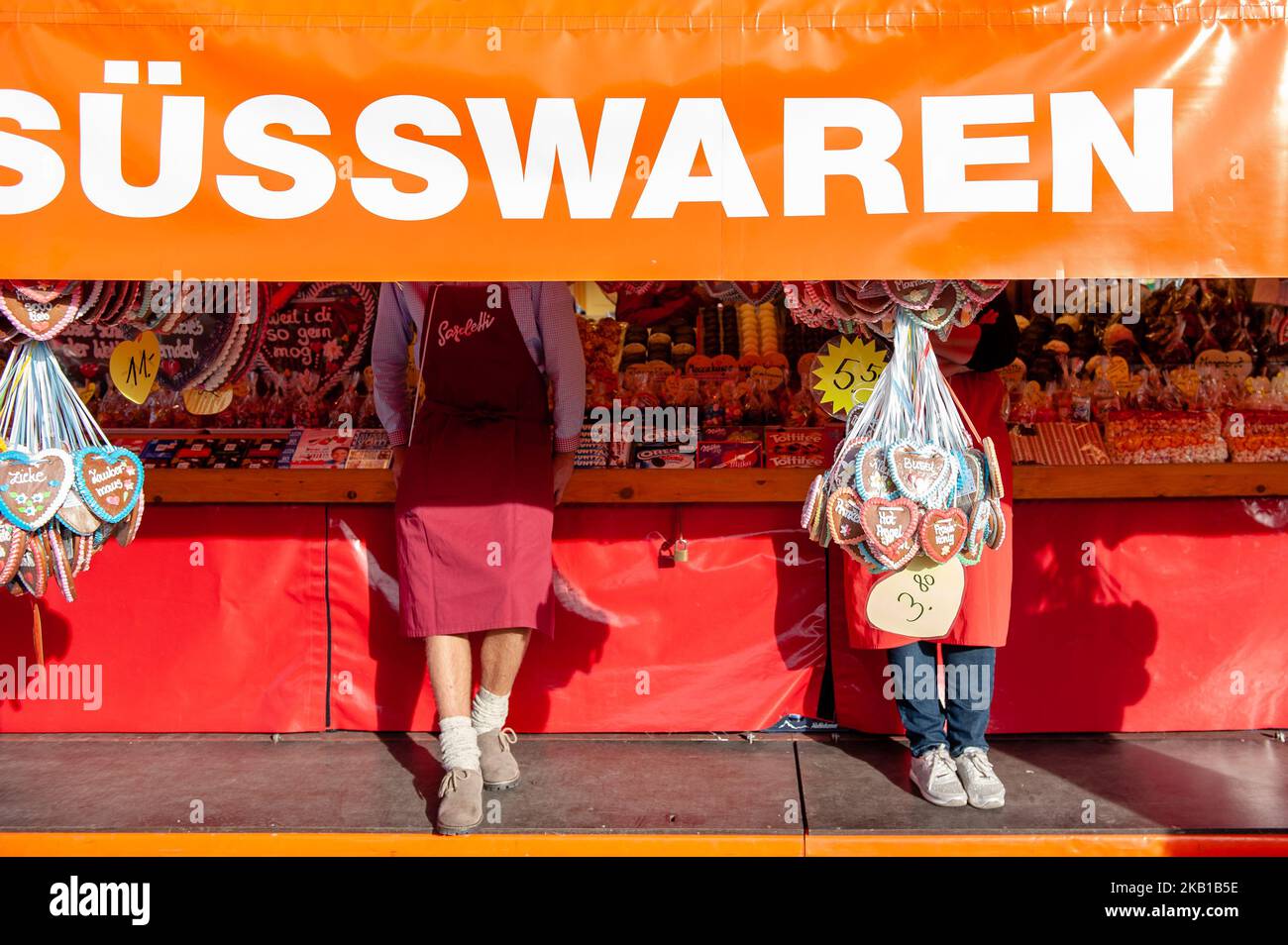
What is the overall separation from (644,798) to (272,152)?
2.30 m

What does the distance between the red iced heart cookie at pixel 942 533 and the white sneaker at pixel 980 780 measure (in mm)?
980

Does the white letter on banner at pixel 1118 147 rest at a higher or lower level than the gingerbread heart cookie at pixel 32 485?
higher

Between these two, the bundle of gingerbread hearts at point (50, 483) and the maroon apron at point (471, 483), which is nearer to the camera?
the bundle of gingerbread hearts at point (50, 483)

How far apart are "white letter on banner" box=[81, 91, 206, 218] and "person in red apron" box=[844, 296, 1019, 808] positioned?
227 cm

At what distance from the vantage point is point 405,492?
385 centimetres

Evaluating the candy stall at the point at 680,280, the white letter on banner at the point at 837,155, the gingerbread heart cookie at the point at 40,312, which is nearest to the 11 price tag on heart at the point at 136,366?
the candy stall at the point at 680,280

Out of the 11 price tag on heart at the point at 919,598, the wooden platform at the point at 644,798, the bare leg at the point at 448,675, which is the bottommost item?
the wooden platform at the point at 644,798

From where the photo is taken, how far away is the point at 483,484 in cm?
381

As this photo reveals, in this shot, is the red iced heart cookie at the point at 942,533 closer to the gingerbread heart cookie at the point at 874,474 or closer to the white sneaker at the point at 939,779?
the gingerbread heart cookie at the point at 874,474

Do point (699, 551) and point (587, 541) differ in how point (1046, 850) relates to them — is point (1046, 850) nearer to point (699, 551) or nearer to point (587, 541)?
point (699, 551)

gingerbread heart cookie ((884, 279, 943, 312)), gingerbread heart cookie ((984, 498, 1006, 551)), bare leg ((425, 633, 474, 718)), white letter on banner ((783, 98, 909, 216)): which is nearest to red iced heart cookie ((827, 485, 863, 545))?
gingerbread heart cookie ((984, 498, 1006, 551))

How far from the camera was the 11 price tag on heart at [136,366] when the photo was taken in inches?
134

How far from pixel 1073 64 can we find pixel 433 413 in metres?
2.23

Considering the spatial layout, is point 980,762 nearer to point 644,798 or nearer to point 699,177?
point 644,798
